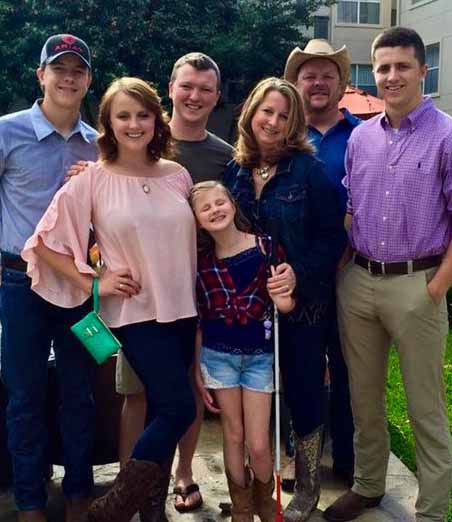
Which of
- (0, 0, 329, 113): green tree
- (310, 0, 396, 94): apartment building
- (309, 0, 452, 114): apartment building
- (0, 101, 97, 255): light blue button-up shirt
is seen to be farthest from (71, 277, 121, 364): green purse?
(310, 0, 396, 94): apartment building

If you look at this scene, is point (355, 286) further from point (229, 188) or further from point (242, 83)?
point (242, 83)

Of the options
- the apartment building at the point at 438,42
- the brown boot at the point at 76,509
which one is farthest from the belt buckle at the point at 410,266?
the apartment building at the point at 438,42

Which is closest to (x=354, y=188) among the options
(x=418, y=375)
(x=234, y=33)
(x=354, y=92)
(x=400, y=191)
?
(x=400, y=191)

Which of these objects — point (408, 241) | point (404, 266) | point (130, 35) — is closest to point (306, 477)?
point (404, 266)

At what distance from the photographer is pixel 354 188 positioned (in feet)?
11.5

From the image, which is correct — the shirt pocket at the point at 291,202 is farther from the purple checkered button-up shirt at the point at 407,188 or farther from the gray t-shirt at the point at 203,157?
the gray t-shirt at the point at 203,157

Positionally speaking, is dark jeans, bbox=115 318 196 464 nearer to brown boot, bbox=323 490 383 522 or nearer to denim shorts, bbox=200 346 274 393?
denim shorts, bbox=200 346 274 393

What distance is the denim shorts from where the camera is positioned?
3.24m

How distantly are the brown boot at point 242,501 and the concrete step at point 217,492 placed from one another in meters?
0.44

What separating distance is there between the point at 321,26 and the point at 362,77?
246 cm

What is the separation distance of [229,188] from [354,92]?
7.00 m

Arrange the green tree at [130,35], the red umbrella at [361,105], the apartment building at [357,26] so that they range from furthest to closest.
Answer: the apartment building at [357,26]
the green tree at [130,35]
the red umbrella at [361,105]

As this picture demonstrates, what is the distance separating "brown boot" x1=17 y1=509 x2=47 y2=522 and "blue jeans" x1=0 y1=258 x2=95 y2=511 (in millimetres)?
22

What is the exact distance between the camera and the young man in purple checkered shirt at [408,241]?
326cm
